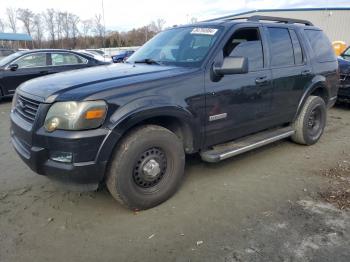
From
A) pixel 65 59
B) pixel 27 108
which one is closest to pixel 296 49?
pixel 27 108

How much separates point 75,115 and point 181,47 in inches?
71.3

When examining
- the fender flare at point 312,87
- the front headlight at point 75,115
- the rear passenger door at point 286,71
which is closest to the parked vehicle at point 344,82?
the fender flare at point 312,87

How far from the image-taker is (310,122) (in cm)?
544

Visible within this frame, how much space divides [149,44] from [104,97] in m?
2.02

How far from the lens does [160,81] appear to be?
3.29 meters

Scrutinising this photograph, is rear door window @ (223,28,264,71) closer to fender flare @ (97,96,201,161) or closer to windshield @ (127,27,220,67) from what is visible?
windshield @ (127,27,220,67)

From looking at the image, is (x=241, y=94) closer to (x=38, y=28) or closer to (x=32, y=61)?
(x=32, y=61)

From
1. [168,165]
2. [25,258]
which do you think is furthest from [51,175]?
[168,165]

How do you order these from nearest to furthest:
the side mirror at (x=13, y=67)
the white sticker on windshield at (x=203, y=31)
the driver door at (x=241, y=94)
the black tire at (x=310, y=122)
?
the driver door at (x=241, y=94) < the white sticker on windshield at (x=203, y=31) < the black tire at (x=310, y=122) < the side mirror at (x=13, y=67)

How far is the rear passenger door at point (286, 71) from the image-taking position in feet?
14.8

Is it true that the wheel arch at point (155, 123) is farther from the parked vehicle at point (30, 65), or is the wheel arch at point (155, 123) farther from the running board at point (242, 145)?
the parked vehicle at point (30, 65)

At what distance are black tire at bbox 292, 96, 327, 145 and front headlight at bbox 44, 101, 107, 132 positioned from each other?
3434 mm

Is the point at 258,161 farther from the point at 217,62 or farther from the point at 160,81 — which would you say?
the point at 160,81

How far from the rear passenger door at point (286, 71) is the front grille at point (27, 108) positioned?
2976 millimetres
